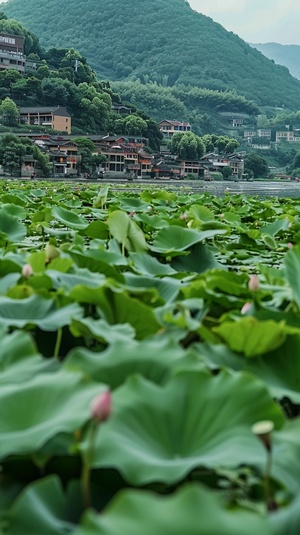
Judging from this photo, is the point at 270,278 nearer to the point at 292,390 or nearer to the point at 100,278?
the point at 100,278

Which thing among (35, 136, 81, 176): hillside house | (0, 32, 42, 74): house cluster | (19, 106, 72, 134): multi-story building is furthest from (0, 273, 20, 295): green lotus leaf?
(0, 32, 42, 74): house cluster

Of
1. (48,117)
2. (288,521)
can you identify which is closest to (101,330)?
(288,521)

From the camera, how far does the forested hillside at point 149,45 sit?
9000cm

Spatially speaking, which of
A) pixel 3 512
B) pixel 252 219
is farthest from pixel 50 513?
pixel 252 219

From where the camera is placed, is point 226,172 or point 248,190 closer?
point 248,190

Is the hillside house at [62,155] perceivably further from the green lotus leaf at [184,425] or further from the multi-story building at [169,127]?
the green lotus leaf at [184,425]

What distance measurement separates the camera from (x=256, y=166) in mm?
56594

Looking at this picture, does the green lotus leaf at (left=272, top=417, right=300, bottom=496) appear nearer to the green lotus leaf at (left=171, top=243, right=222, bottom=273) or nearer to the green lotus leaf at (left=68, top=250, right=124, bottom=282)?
the green lotus leaf at (left=68, top=250, right=124, bottom=282)

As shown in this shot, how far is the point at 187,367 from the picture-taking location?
72cm

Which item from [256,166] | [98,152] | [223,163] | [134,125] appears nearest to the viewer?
[98,152]

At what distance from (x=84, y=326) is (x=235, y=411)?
13.4 inches

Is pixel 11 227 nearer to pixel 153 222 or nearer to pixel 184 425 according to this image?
pixel 153 222

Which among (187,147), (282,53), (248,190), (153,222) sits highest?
(282,53)

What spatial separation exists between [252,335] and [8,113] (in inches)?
1750
